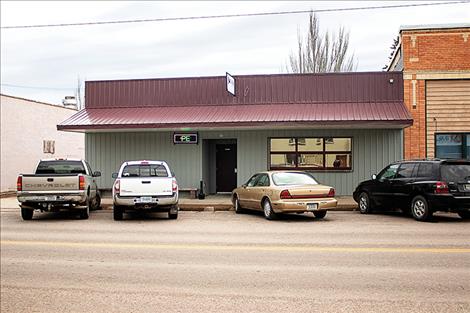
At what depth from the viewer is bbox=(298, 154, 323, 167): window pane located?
72.3 feet

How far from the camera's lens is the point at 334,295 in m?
6.32

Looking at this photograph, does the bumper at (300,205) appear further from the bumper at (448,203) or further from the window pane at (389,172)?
the bumper at (448,203)

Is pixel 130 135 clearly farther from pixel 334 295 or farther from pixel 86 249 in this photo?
pixel 334 295

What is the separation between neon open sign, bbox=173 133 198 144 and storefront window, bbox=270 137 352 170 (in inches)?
127

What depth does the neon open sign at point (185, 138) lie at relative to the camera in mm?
22672

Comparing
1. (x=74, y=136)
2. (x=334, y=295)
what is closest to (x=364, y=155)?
(x=334, y=295)

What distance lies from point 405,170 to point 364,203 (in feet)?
7.27

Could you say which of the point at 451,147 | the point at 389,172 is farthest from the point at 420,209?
the point at 451,147

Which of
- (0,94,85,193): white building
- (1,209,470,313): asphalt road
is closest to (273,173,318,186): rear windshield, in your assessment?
(1,209,470,313): asphalt road

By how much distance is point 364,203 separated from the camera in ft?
55.6

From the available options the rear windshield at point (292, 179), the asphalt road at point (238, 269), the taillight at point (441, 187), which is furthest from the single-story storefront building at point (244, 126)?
the asphalt road at point (238, 269)

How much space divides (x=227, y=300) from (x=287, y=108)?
53.4 ft

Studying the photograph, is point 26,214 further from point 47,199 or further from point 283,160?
point 283,160

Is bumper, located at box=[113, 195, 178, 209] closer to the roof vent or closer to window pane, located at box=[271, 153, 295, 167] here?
window pane, located at box=[271, 153, 295, 167]
